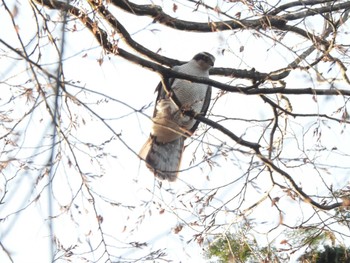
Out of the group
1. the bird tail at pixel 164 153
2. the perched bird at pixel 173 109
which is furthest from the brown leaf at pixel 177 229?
the bird tail at pixel 164 153

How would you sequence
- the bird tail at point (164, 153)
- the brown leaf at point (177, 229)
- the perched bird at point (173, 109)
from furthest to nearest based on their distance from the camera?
the bird tail at point (164, 153) → the perched bird at point (173, 109) → the brown leaf at point (177, 229)

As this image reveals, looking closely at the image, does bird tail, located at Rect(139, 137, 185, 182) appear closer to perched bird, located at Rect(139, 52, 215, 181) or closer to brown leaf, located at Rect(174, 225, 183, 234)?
perched bird, located at Rect(139, 52, 215, 181)

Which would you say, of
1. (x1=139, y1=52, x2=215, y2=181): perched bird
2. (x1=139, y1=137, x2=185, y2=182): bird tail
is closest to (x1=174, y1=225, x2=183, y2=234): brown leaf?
(x1=139, y1=52, x2=215, y2=181): perched bird

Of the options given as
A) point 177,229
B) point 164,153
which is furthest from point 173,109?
point 177,229

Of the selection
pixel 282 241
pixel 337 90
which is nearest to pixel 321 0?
pixel 337 90

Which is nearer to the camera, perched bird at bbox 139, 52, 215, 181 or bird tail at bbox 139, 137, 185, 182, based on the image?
perched bird at bbox 139, 52, 215, 181

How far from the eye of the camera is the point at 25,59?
2.98m

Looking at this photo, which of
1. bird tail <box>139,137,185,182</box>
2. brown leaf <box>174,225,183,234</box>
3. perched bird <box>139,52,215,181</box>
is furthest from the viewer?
bird tail <box>139,137,185,182</box>

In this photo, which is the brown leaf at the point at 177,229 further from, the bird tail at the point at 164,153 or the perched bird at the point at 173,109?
the bird tail at the point at 164,153

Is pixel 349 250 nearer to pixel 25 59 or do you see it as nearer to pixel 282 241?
pixel 282 241

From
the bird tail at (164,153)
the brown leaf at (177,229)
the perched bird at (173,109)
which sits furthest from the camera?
the bird tail at (164,153)

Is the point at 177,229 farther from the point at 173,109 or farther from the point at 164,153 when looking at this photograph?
the point at 164,153

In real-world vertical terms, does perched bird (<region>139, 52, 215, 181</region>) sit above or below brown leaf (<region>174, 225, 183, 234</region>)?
above

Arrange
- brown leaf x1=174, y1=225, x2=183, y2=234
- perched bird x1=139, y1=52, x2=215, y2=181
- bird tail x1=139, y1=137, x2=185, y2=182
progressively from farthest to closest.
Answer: bird tail x1=139, y1=137, x2=185, y2=182
perched bird x1=139, y1=52, x2=215, y2=181
brown leaf x1=174, y1=225, x2=183, y2=234
